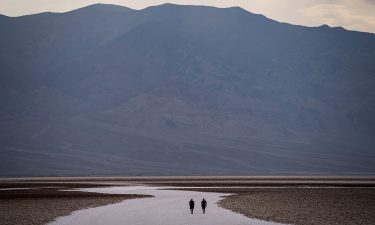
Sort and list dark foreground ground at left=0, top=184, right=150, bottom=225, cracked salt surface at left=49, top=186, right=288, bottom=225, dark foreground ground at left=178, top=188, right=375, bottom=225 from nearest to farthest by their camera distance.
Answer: cracked salt surface at left=49, top=186, right=288, bottom=225 < dark foreground ground at left=178, top=188, right=375, bottom=225 < dark foreground ground at left=0, top=184, right=150, bottom=225

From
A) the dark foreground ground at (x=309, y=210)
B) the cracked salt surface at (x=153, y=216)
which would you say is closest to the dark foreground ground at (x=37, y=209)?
the cracked salt surface at (x=153, y=216)

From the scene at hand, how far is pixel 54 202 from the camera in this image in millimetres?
63969

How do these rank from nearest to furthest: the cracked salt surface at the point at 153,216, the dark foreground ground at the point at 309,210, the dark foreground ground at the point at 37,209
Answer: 1. the cracked salt surface at the point at 153,216
2. the dark foreground ground at the point at 309,210
3. the dark foreground ground at the point at 37,209

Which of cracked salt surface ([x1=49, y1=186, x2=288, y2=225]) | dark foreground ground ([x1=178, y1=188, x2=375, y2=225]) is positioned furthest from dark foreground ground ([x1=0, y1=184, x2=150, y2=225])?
dark foreground ground ([x1=178, y1=188, x2=375, y2=225])

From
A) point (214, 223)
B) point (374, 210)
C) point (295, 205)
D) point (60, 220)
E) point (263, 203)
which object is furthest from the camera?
point (263, 203)

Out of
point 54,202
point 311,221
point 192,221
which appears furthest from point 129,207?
point 311,221

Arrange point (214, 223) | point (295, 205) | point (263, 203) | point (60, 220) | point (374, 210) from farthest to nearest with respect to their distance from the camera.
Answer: point (263, 203)
point (295, 205)
point (374, 210)
point (60, 220)
point (214, 223)

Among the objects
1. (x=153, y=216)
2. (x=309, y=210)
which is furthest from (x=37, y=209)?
(x=309, y=210)

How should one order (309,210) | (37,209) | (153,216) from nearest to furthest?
(153,216) < (309,210) < (37,209)

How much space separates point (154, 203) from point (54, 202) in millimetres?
8887

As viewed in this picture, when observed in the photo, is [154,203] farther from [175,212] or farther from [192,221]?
[192,221]

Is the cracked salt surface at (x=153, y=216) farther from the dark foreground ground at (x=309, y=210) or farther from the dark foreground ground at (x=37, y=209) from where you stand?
the dark foreground ground at (x=309, y=210)

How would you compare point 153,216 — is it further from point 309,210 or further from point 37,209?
point 309,210

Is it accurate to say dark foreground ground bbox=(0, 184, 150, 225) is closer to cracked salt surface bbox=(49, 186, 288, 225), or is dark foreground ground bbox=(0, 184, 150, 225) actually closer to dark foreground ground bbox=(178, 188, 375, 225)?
cracked salt surface bbox=(49, 186, 288, 225)
